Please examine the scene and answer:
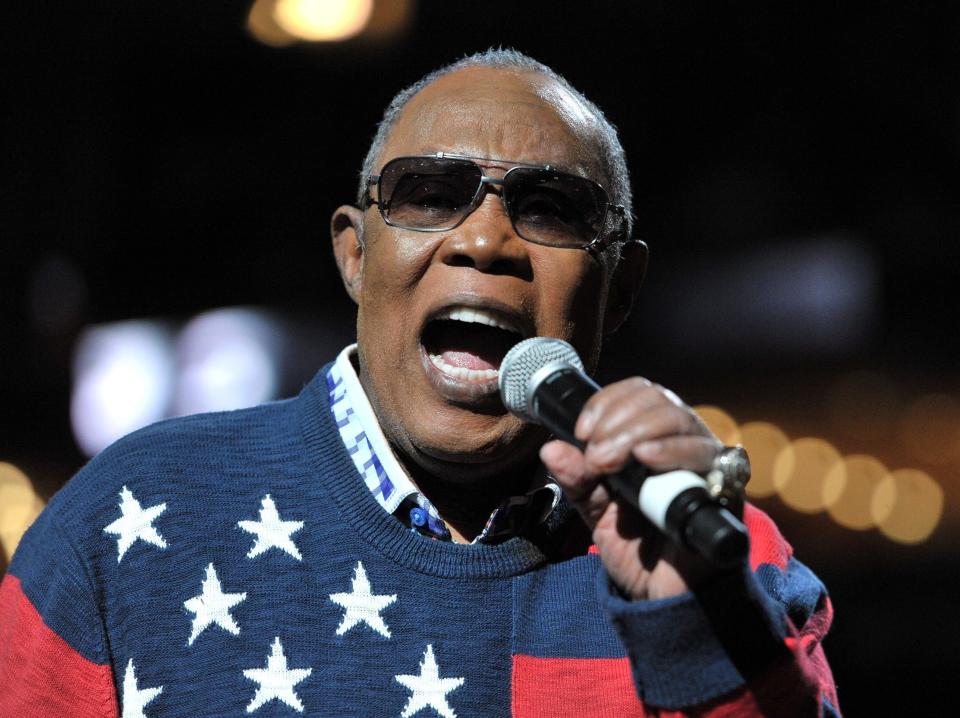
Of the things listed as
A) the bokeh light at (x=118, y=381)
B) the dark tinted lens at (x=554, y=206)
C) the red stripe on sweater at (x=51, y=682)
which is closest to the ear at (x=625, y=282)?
the dark tinted lens at (x=554, y=206)

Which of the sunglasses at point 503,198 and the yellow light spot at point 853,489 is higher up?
the sunglasses at point 503,198

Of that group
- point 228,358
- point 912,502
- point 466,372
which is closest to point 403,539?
point 466,372

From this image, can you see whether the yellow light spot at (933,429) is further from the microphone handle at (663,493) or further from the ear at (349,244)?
the microphone handle at (663,493)

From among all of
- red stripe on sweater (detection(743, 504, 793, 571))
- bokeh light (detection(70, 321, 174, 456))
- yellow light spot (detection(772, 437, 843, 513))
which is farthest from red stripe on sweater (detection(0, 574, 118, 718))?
yellow light spot (detection(772, 437, 843, 513))

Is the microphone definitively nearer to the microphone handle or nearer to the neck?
the microphone handle

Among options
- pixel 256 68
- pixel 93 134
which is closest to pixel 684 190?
pixel 256 68

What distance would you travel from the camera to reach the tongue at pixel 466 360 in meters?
2.05

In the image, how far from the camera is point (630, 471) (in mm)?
1387

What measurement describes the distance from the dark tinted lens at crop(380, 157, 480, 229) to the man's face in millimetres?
28

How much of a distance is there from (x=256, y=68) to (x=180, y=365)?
10.2 ft

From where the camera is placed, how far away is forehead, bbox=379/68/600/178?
208 centimetres

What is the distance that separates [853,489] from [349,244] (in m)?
11.2

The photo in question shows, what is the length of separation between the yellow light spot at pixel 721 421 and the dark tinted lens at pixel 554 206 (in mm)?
8622

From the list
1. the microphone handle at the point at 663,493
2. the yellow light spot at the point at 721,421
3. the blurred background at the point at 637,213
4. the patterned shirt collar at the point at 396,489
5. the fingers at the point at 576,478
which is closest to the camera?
the microphone handle at the point at 663,493
